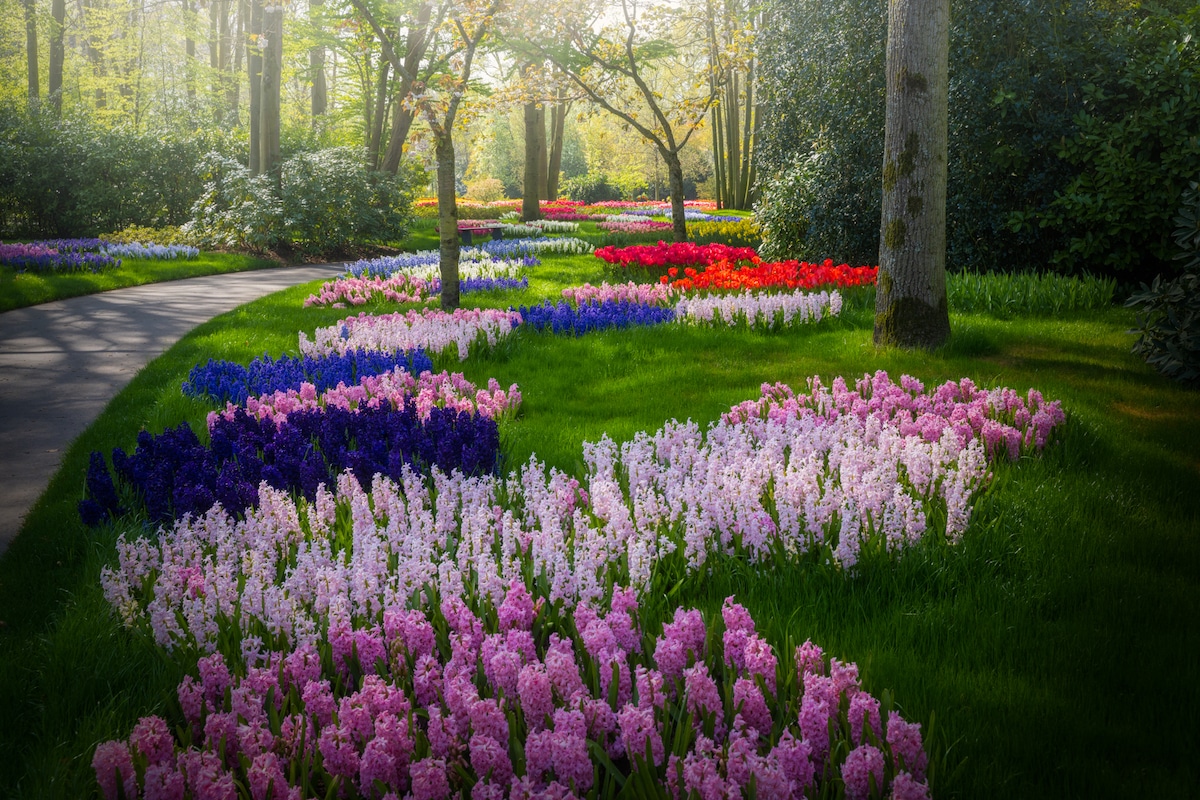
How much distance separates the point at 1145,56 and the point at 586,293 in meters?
7.45

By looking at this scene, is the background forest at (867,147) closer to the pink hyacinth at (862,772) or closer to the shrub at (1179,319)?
the shrub at (1179,319)

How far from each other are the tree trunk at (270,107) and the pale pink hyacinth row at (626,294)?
12.2m

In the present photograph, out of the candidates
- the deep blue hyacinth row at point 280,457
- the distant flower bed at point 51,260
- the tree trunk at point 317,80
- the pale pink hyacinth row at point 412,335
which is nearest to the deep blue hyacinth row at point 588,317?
the pale pink hyacinth row at point 412,335

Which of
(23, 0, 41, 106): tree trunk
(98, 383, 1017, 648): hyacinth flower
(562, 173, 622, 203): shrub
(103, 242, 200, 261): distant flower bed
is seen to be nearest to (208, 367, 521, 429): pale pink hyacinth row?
(98, 383, 1017, 648): hyacinth flower

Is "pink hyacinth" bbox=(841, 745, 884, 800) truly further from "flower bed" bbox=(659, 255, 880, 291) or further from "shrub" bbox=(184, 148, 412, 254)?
"shrub" bbox=(184, 148, 412, 254)

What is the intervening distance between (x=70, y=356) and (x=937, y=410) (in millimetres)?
8486

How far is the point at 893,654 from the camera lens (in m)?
2.69

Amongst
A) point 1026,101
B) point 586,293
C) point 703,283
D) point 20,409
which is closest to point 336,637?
point 20,409

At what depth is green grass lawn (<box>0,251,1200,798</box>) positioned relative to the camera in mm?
2262

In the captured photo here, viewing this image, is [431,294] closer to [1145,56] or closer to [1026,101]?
[1026,101]

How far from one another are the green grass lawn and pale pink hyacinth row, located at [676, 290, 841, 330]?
297 centimetres

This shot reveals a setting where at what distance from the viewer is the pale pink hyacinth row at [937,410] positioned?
4.68m

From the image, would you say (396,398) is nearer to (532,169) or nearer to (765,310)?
(765,310)

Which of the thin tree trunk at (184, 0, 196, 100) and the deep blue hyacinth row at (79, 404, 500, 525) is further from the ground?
the thin tree trunk at (184, 0, 196, 100)
